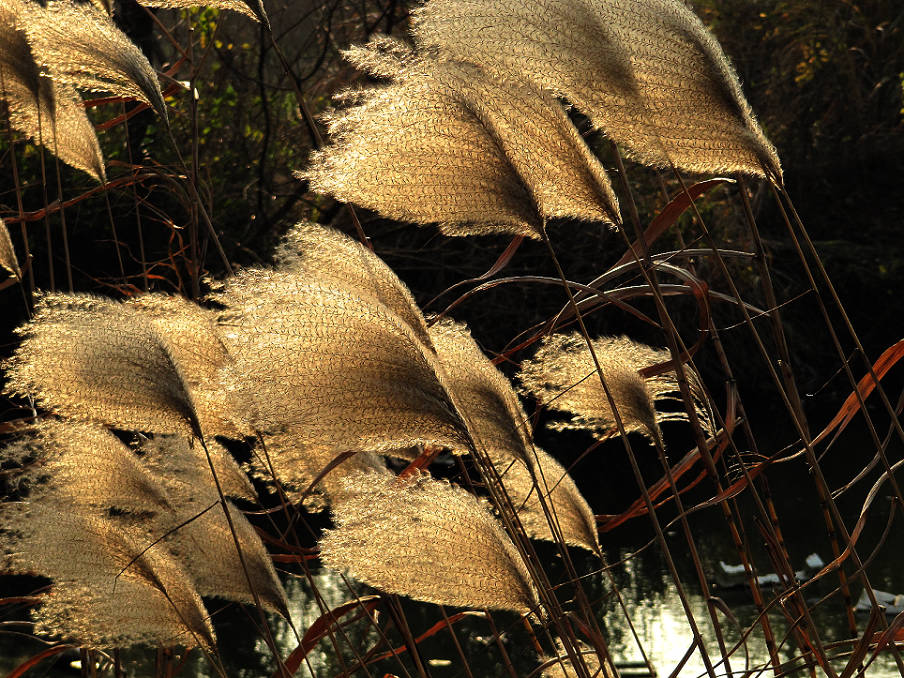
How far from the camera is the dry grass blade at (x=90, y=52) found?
177 cm

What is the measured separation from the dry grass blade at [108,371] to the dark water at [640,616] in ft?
6.36

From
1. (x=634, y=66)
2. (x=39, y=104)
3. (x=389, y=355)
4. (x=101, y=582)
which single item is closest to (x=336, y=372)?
(x=389, y=355)

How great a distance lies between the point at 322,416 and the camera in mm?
1180

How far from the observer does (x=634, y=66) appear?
1.20 metres

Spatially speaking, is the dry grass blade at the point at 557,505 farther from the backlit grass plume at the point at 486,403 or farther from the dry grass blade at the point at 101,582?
the dry grass blade at the point at 101,582

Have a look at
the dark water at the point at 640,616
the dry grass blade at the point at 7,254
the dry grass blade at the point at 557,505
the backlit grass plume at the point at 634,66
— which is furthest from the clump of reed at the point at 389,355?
the dark water at the point at 640,616

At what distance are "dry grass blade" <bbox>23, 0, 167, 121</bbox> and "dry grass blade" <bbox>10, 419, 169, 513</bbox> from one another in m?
0.56

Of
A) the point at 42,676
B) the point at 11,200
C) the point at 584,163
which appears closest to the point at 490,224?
the point at 584,163

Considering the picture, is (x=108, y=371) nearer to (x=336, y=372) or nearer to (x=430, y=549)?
(x=336, y=372)

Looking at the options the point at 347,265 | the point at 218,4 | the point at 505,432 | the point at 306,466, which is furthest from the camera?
the point at 218,4

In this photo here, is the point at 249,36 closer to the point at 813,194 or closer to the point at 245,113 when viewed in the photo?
the point at 245,113

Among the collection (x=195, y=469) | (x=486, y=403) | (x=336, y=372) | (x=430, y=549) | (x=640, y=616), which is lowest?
(x=640, y=616)

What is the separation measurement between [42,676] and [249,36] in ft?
21.2

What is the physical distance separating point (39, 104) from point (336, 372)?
132cm
